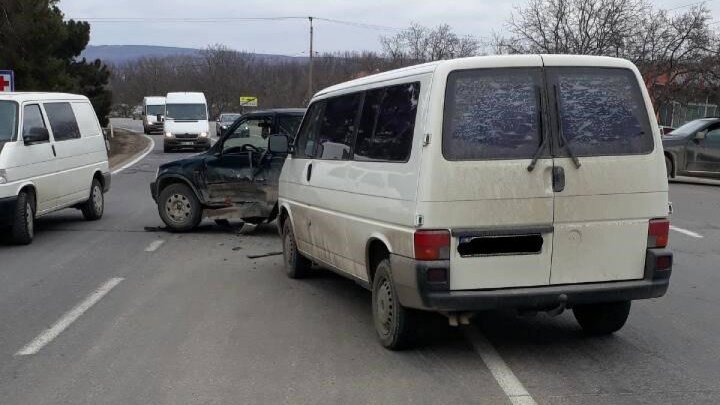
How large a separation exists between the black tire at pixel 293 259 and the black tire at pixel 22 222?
411cm

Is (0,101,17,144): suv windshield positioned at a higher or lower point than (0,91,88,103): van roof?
lower

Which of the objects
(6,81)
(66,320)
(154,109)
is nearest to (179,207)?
(66,320)

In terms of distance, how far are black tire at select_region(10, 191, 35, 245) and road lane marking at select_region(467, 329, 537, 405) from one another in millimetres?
6861

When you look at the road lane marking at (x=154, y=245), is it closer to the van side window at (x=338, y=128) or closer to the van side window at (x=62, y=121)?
the van side window at (x=62, y=121)

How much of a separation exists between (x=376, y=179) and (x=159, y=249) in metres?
5.50

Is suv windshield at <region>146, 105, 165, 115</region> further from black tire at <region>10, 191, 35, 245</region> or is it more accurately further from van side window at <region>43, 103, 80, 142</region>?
black tire at <region>10, 191, 35, 245</region>

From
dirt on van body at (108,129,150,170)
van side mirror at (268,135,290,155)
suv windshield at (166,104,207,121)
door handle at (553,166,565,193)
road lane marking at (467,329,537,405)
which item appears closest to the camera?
road lane marking at (467,329,537,405)

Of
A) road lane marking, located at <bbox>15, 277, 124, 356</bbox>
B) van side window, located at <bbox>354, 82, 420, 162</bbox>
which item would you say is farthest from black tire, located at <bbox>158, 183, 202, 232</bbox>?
van side window, located at <bbox>354, 82, 420, 162</bbox>

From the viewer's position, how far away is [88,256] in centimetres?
975

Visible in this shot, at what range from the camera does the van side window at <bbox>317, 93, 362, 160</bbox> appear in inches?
253

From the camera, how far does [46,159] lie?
11.2 m

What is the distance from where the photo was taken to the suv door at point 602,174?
16.8 ft

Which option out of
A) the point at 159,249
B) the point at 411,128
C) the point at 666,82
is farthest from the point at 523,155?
the point at 666,82

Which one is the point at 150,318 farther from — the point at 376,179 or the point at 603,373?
the point at 603,373
